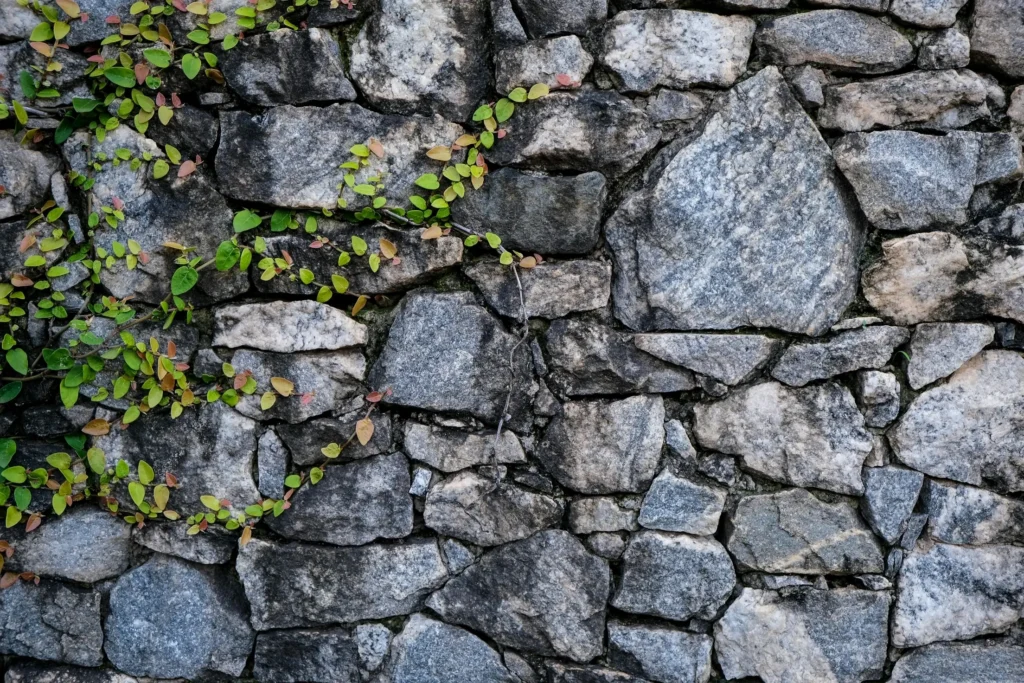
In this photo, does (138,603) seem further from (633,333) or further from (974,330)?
(974,330)

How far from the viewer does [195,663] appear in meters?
1.94

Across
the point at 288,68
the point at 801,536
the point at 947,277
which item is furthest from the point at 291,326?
the point at 947,277

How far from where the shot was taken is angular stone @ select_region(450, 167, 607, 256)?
175 cm

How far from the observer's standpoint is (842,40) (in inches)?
65.6

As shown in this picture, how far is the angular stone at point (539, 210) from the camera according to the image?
1749 mm

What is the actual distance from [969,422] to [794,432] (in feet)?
1.31

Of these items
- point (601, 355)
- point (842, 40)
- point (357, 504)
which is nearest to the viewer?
point (842, 40)

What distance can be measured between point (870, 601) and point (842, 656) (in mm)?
147

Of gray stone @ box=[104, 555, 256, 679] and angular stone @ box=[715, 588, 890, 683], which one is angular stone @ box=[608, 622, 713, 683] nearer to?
angular stone @ box=[715, 588, 890, 683]

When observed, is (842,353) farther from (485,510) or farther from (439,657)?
(439,657)

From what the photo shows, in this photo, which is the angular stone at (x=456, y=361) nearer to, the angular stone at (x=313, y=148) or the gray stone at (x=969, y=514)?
the angular stone at (x=313, y=148)

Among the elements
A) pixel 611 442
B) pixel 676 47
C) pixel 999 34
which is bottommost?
pixel 611 442

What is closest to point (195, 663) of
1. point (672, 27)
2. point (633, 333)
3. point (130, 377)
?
point (130, 377)

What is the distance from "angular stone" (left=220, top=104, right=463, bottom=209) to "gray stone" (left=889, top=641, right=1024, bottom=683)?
1642 mm
